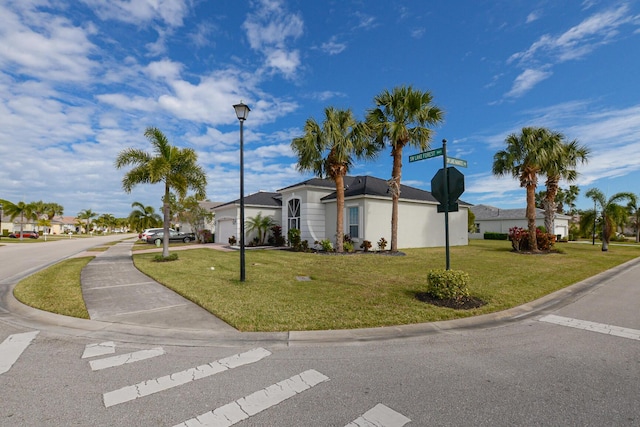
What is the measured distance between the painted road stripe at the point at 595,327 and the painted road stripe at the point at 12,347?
8.42 m

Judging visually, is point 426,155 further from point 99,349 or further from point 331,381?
point 99,349

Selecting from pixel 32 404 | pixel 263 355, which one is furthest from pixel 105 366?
pixel 263 355

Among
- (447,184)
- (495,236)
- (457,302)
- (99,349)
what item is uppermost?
(447,184)

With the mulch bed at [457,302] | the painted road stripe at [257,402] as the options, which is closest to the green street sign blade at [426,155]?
the mulch bed at [457,302]

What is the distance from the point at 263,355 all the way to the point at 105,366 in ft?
6.35

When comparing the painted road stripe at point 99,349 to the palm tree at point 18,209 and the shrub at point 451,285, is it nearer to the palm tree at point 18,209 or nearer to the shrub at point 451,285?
the shrub at point 451,285

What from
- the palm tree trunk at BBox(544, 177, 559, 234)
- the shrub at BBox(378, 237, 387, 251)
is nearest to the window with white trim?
the shrub at BBox(378, 237, 387, 251)

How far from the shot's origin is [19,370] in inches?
143

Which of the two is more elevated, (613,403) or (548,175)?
(548,175)

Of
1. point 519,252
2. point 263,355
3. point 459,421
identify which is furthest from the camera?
point 519,252

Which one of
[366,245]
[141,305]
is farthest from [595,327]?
[366,245]

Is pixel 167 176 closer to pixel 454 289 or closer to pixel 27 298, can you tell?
pixel 27 298

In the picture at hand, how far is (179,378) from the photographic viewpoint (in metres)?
3.46

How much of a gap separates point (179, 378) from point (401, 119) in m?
15.4
